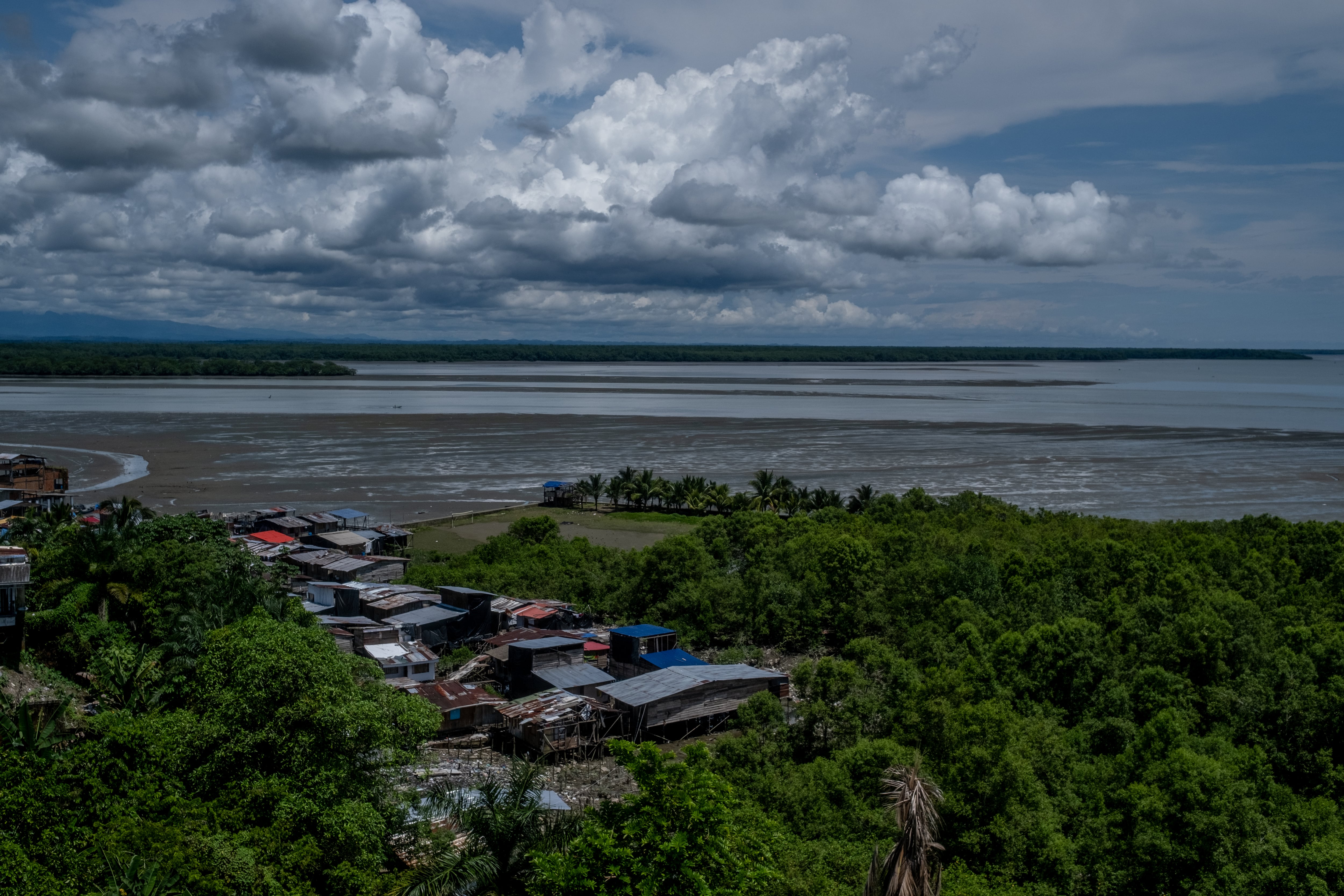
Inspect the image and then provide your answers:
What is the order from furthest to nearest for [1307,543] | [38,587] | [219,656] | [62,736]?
[1307,543] < [38,587] < [62,736] < [219,656]

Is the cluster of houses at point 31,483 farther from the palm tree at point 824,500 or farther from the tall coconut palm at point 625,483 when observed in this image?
the palm tree at point 824,500

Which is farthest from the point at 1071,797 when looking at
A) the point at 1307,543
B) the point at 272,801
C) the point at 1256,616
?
the point at 1307,543

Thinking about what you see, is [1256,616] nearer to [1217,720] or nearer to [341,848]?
[1217,720]

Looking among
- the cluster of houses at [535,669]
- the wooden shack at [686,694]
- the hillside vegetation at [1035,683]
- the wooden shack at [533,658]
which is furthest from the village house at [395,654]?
the hillside vegetation at [1035,683]

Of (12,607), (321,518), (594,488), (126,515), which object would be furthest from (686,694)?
(594,488)

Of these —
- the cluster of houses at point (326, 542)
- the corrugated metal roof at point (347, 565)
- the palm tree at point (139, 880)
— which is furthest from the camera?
the cluster of houses at point (326, 542)

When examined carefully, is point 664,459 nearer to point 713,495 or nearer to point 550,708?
point 713,495
